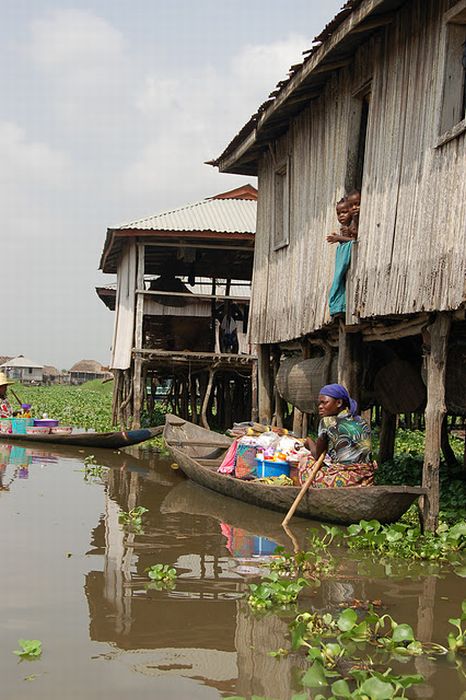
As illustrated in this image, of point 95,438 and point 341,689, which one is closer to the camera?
point 341,689

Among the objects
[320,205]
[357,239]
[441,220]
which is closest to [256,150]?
[320,205]

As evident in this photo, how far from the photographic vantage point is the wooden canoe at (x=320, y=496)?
710 cm

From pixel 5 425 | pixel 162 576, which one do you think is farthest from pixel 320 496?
pixel 5 425

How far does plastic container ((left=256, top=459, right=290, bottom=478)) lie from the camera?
30.3 ft

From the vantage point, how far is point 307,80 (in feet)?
33.3

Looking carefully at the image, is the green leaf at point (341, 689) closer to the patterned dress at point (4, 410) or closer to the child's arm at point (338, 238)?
the child's arm at point (338, 238)

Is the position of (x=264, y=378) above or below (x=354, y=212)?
below

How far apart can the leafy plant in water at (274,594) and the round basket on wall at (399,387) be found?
17.1 ft

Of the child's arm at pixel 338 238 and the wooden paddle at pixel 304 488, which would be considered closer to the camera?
the wooden paddle at pixel 304 488

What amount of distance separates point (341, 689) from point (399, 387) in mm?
7021

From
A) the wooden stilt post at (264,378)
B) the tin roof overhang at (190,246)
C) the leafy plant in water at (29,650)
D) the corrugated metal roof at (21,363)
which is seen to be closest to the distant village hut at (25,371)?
the corrugated metal roof at (21,363)

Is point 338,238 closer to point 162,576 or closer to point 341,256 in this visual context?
point 341,256

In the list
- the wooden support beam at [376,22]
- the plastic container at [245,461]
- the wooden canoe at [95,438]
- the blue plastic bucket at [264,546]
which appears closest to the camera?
the blue plastic bucket at [264,546]

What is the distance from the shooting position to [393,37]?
8.43 meters
